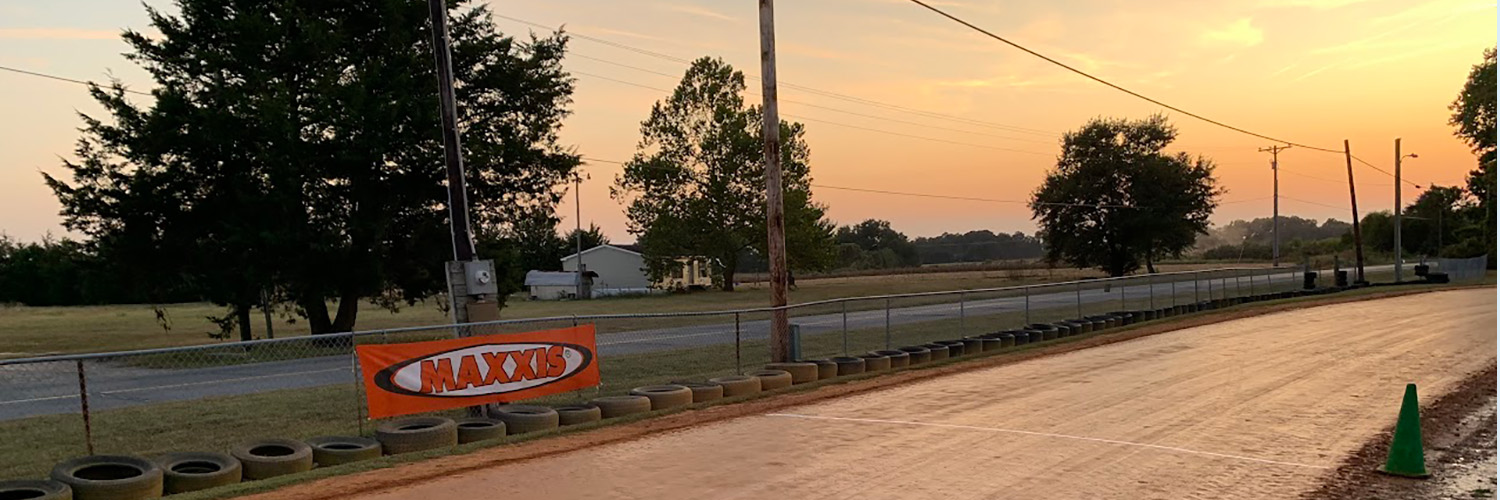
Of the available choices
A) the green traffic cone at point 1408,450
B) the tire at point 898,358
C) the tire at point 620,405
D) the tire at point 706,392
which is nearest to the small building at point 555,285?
the tire at point 898,358

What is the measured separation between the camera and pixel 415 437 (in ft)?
32.7

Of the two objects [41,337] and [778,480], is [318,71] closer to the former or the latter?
[41,337]

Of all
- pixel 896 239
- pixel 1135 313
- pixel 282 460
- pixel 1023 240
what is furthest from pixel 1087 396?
pixel 1023 240

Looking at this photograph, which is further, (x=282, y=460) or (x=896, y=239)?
(x=896, y=239)

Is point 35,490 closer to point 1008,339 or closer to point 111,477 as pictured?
point 111,477

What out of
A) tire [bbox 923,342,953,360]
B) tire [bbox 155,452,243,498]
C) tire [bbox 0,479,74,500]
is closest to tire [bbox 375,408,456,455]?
tire [bbox 155,452,243,498]

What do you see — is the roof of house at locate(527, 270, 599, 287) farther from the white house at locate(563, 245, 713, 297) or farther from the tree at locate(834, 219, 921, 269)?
the tree at locate(834, 219, 921, 269)

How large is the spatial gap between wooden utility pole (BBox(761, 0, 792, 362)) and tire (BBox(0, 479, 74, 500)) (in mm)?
11638

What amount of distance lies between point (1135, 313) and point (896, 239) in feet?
487

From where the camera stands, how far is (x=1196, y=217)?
2702 inches

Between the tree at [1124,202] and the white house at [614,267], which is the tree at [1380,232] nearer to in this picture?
the tree at [1124,202]

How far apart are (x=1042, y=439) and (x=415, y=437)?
6.49m

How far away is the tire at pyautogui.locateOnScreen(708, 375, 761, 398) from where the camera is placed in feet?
45.6

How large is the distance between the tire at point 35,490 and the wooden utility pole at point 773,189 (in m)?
11.6
